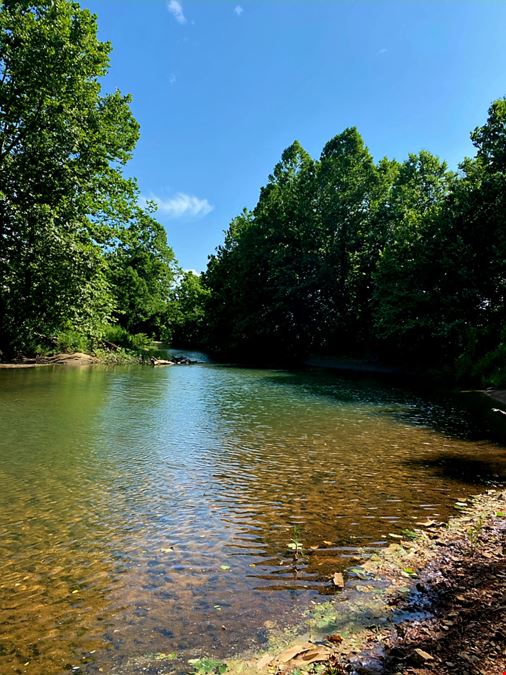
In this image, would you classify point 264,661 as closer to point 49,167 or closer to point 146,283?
point 49,167

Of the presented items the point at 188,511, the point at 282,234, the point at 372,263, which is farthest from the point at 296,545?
the point at 282,234

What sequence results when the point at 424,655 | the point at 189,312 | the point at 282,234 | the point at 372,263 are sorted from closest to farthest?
the point at 424,655
the point at 372,263
the point at 282,234
the point at 189,312

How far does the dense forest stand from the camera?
2280cm

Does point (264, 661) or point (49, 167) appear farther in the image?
point (49, 167)

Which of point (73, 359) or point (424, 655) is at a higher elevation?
point (73, 359)

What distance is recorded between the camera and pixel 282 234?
5172cm

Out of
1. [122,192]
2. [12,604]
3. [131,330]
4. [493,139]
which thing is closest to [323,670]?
[12,604]

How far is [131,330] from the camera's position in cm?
6184

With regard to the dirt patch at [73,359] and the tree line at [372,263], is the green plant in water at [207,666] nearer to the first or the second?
the tree line at [372,263]

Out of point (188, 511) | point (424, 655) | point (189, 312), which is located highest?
point (189, 312)

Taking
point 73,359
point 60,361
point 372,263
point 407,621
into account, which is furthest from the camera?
point 372,263

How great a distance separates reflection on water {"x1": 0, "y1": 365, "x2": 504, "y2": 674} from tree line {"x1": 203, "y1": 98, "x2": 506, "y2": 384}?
1524 centimetres

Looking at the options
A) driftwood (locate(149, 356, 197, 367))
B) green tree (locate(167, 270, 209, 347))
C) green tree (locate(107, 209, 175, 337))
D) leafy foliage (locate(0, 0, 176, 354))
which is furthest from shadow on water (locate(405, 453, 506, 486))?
green tree (locate(167, 270, 209, 347))

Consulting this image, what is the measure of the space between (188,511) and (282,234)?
48.0m
